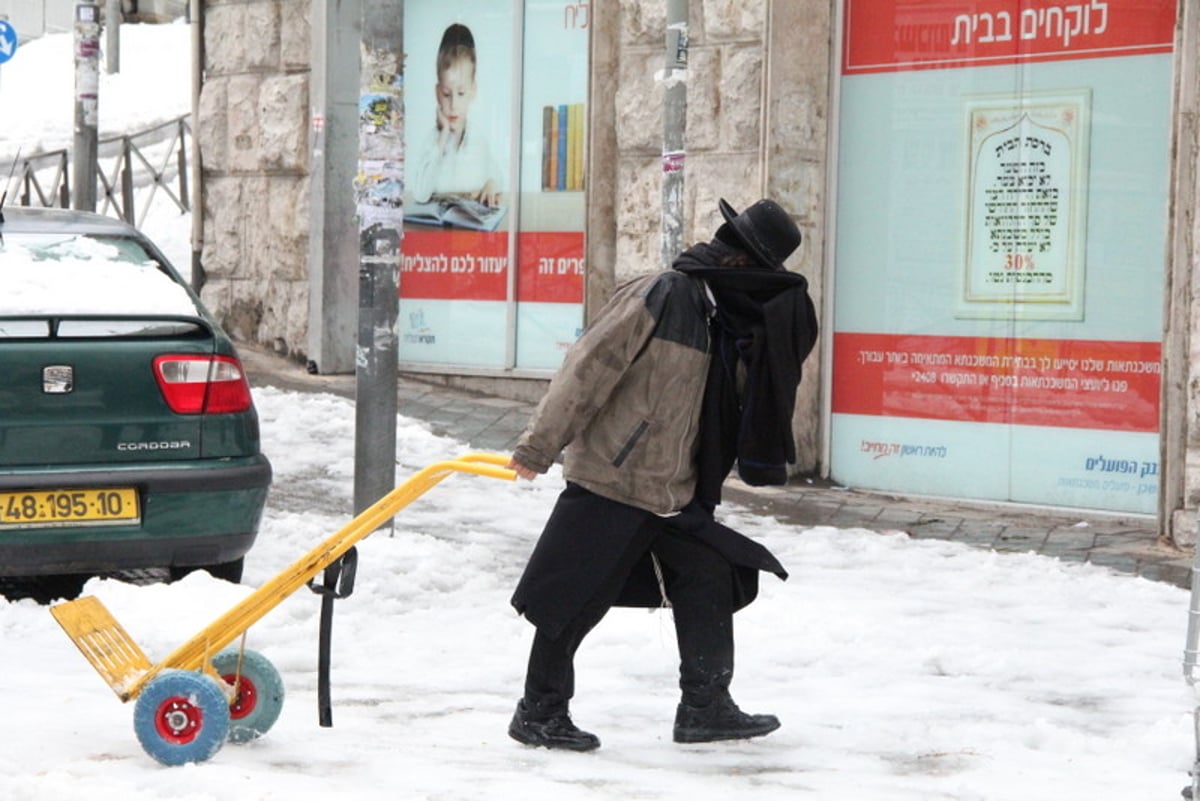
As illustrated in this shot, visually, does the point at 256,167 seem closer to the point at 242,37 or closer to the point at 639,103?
the point at 242,37

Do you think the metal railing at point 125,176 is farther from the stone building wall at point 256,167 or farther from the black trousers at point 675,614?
the black trousers at point 675,614

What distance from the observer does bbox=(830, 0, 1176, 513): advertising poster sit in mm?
10539

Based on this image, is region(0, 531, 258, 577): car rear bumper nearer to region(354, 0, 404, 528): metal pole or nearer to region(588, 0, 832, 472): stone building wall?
region(354, 0, 404, 528): metal pole

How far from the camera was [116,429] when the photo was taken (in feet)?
23.0

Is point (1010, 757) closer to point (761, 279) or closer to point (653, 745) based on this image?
point (653, 745)

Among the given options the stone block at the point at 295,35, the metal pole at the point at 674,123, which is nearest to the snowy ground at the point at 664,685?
the metal pole at the point at 674,123

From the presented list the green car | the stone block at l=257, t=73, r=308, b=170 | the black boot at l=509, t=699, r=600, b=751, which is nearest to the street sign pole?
the stone block at l=257, t=73, r=308, b=170

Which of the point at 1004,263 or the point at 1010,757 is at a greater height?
the point at 1004,263

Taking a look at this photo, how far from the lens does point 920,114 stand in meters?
11.4

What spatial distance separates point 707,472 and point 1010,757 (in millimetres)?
1156

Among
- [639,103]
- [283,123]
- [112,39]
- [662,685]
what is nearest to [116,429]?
[662,685]

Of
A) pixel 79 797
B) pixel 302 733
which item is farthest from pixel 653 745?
pixel 79 797

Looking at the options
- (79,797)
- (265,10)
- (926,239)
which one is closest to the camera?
(79,797)

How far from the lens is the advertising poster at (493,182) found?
13391mm
